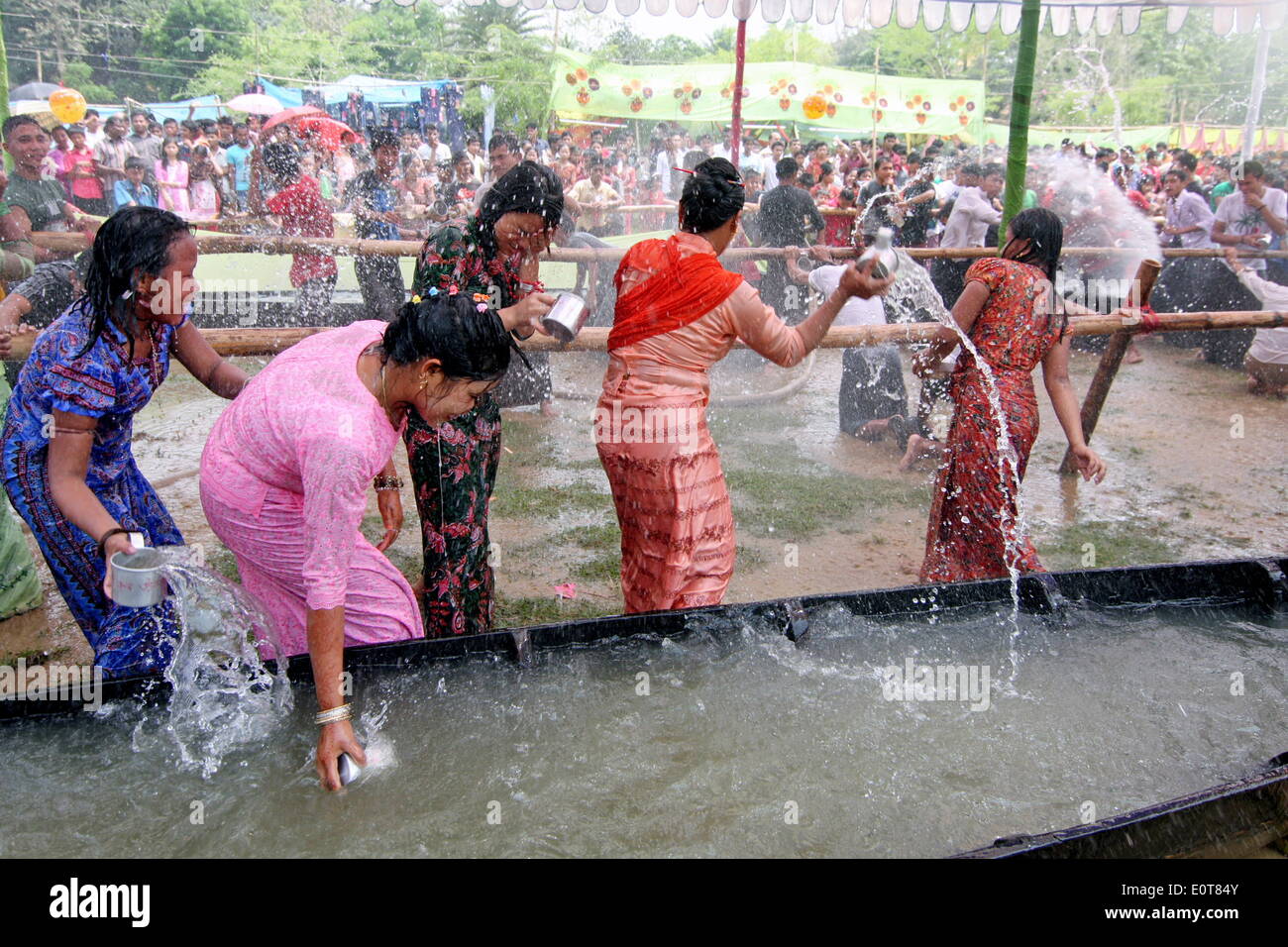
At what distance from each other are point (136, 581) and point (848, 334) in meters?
3.43

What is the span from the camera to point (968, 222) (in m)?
8.67

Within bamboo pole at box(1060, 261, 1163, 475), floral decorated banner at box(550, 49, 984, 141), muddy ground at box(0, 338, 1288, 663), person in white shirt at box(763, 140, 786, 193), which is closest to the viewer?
muddy ground at box(0, 338, 1288, 663)

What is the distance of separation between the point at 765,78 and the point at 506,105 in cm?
1019

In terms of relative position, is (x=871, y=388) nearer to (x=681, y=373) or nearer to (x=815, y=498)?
(x=815, y=498)

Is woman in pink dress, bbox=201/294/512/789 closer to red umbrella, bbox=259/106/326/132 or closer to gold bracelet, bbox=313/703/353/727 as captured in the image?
gold bracelet, bbox=313/703/353/727

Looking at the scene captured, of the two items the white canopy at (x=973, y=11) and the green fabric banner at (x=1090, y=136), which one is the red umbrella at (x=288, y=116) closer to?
the white canopy at (x=973, y=11)

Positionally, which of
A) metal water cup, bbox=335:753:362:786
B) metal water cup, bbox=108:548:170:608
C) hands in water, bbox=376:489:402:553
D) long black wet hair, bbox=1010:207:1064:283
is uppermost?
long black wet hair, bbox=1010:207:1064:283

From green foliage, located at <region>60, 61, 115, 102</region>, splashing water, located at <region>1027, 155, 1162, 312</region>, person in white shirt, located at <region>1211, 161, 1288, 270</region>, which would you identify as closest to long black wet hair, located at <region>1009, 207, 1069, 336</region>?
splashing water, located at <region>1027, 155, 1162, 312</region>

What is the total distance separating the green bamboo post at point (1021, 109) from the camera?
5559mm

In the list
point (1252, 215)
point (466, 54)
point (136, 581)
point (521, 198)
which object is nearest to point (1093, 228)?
point (1252, 215)

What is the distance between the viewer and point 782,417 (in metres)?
7.26

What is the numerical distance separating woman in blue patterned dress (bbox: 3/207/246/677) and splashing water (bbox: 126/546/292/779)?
0.72 feet

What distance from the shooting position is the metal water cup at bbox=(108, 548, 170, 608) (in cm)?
204

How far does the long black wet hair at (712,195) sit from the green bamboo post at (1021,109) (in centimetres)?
343
